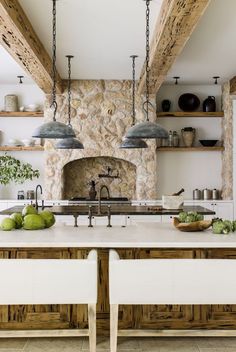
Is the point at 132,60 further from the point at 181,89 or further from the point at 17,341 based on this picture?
the point at 17,341

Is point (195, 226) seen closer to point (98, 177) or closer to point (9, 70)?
point (9, 70)

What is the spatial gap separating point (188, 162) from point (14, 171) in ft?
10.4

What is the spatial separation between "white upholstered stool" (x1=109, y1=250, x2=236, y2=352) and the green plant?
5.35 metres

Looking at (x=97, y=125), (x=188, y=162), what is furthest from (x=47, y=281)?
(x=188, y=162)

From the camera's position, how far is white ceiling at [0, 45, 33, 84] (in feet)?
22.4

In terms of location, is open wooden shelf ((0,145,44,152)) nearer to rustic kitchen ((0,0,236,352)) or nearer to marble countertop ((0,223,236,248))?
rustic kitchen ((0,0,236,352))

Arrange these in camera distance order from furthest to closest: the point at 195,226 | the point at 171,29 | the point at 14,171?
the point at 14,171 → the point at 171,29 → the point at 195,226

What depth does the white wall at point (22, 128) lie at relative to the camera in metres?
9.19

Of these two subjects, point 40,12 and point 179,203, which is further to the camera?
point 179,203

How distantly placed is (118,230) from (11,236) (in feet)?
3.18

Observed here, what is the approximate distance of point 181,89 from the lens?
30.6 ft

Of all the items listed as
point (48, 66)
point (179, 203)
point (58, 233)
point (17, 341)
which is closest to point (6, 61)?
point (48, 66)

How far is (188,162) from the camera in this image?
934 cm

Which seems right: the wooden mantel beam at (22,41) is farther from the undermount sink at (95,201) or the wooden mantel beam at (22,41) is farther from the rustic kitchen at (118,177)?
the undermount sink at (95,201)
